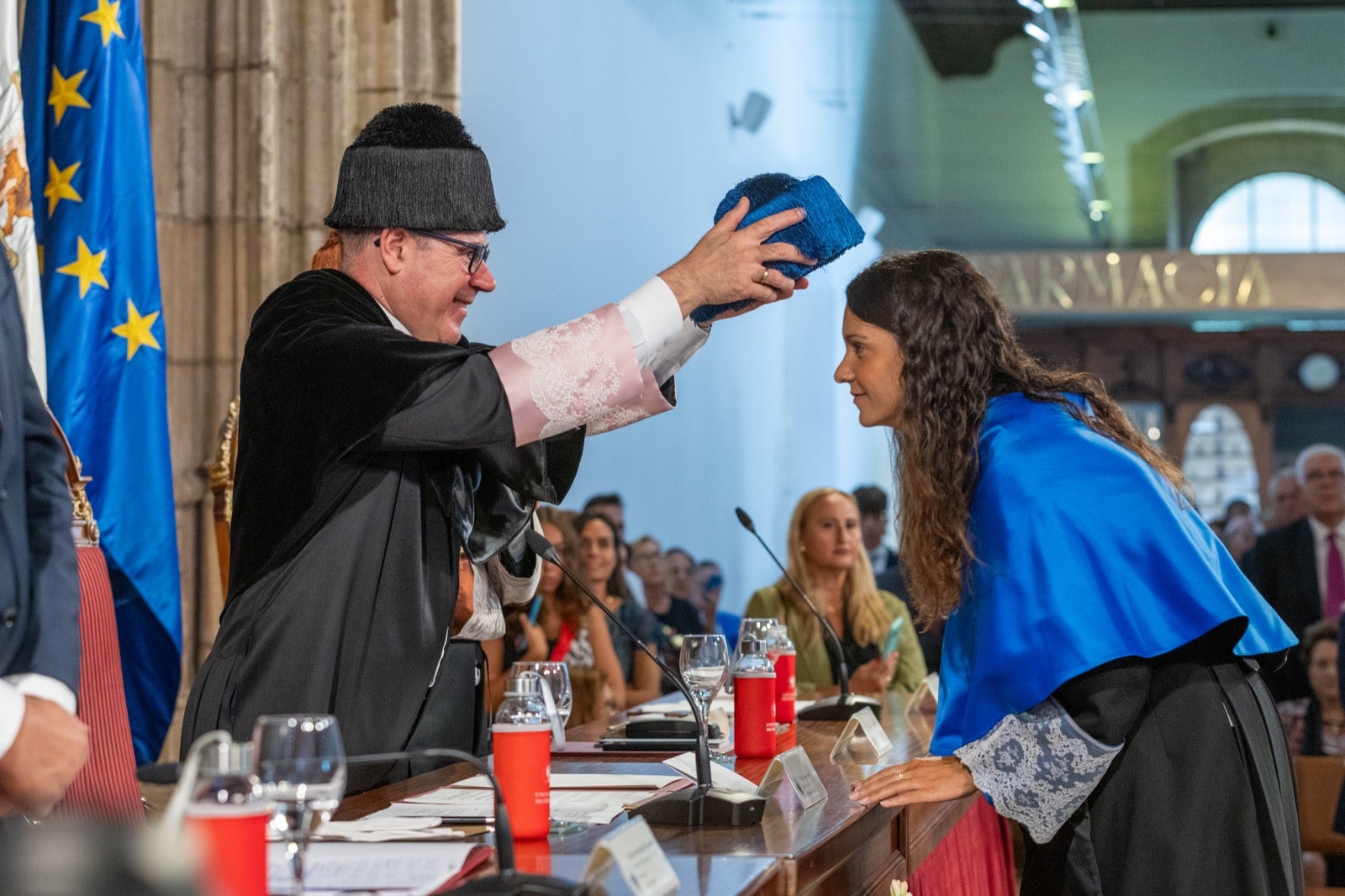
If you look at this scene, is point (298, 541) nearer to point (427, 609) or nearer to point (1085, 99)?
point (427, 609)

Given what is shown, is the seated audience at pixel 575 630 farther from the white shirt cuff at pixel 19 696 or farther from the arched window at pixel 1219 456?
the arched window at pixel 1219 456

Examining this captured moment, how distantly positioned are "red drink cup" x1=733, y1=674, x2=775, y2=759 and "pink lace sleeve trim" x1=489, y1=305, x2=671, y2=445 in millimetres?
643

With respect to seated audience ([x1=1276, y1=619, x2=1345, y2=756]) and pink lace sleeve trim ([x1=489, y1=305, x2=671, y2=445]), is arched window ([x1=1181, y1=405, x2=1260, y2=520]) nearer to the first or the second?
seated audience ([x1=1276, y1=619, x2=1345, y2=756])

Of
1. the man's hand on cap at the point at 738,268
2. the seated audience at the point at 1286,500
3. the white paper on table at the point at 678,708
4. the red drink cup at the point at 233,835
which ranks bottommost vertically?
the white paper on table at the point at 678,708

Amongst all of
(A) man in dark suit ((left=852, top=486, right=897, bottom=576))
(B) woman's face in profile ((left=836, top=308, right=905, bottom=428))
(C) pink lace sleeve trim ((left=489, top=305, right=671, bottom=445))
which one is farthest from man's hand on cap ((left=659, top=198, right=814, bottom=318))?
(A) man in dark suit ((left=852, top=486, right=897, bottom=576))

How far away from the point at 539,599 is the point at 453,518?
3036 mm

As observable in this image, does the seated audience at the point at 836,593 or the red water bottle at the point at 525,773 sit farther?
the seated audience at the point at 836,593

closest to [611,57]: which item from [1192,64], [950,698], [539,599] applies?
[539,599]

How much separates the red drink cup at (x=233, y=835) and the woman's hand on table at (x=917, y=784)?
932 millimetres

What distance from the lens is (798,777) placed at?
1.74 meters

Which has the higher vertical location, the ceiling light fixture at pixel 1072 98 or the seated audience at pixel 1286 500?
the ceiling light fixture at pixel 1072 98

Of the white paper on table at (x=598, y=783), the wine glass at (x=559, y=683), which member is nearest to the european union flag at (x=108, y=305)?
the wine glass at (x=559, y=683)

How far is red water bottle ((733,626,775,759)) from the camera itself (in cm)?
222

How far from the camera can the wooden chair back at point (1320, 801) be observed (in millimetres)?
3809
